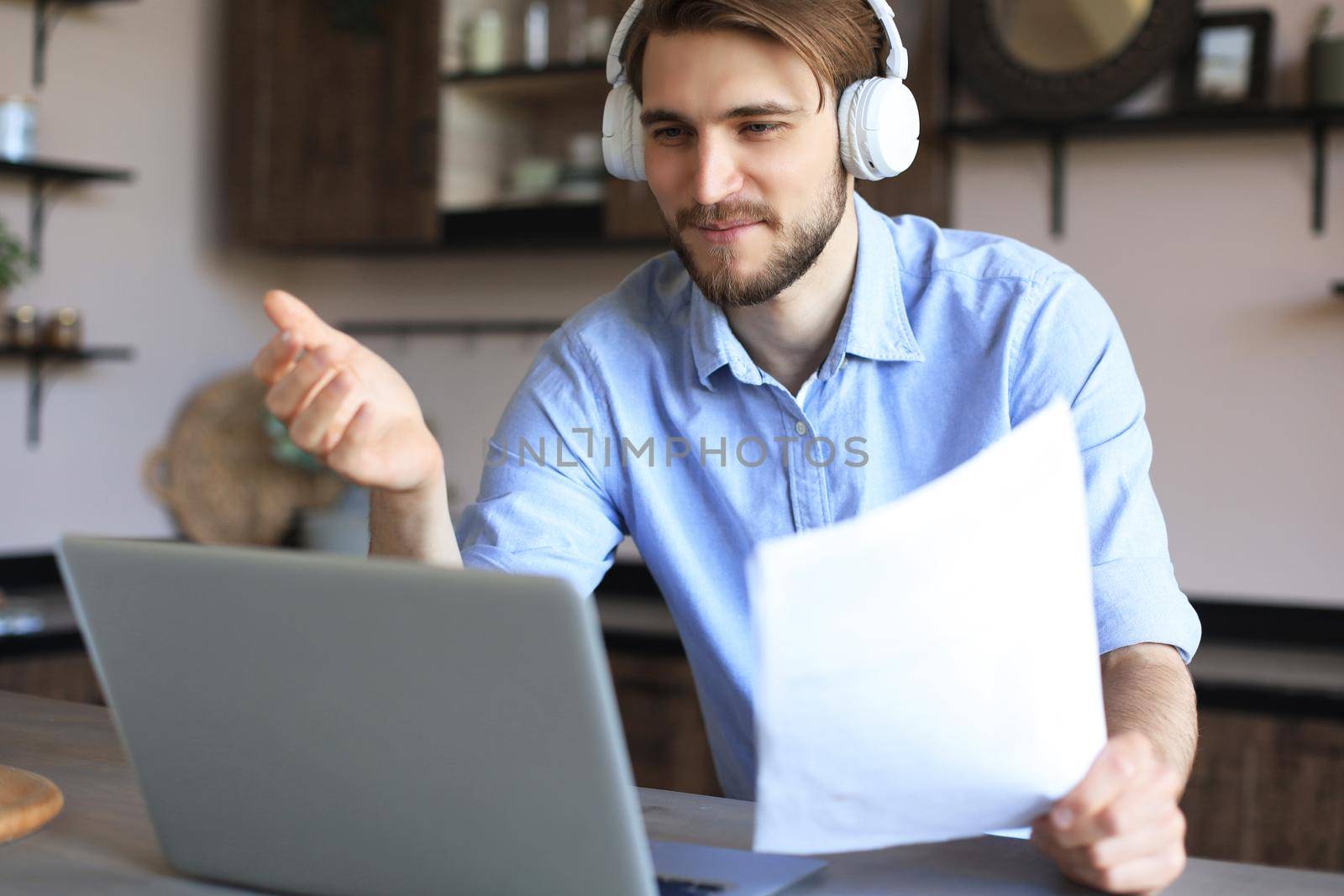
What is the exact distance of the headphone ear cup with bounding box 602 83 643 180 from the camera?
1.52m

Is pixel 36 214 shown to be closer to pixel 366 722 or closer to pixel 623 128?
pixel 623 128

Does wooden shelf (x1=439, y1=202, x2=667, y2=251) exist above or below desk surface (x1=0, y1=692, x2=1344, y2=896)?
above

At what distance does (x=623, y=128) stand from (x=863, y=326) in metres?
0.36

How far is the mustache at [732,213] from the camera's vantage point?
1.39 meters

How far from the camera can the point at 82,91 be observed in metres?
3.26

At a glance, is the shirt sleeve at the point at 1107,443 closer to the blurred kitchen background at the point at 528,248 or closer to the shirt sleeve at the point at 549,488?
the shirt sleeve at the point at 549,488

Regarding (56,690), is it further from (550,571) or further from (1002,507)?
(1002,507)

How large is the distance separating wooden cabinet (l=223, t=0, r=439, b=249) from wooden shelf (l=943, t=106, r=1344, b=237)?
4.18 feet

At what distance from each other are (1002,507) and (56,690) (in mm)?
2494

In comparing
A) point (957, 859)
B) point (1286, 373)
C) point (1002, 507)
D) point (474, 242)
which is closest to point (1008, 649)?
point (1002, 507)

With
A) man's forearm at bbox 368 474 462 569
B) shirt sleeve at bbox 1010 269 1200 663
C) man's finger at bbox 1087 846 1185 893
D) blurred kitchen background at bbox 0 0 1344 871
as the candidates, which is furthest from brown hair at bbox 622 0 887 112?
blurred kitchen background at bbox 0 0 1344 871

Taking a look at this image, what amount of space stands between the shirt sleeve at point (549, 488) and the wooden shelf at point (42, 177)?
198cm

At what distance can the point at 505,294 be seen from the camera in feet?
11.5

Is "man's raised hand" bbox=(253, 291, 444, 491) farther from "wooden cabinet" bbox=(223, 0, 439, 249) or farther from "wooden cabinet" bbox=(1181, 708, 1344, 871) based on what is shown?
"wooden cabinet" bbox=(223, 0, 439, 249)
